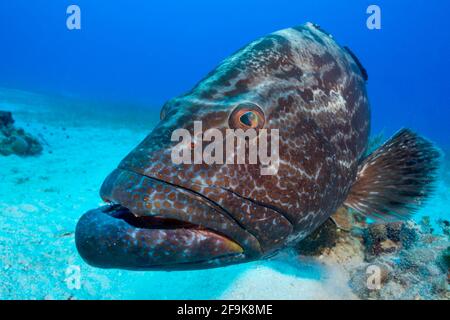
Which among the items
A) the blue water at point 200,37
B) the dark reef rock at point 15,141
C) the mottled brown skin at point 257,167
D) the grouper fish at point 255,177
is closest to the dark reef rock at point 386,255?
the grouper fish at point 255,177

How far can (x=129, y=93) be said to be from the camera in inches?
2206

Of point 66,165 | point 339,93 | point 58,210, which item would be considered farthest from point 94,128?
point 339,93

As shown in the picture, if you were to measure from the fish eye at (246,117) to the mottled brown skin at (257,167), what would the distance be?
4cm

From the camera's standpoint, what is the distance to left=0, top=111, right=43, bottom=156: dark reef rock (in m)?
9.70

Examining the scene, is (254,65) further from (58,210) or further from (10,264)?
(58,210)

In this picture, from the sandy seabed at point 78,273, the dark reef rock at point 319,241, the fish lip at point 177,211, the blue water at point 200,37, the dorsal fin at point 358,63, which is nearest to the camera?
the fish lip at point 177,211

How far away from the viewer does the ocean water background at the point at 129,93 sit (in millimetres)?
4301

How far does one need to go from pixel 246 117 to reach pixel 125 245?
1.18 meters

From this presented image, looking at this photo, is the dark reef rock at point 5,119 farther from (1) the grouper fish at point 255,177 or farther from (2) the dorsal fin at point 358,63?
(2) the dorsal fin at point 358,63

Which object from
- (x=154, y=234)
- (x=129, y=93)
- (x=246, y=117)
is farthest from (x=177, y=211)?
(x=129, y=93)

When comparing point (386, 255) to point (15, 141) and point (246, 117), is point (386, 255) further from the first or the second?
point (15, 141)

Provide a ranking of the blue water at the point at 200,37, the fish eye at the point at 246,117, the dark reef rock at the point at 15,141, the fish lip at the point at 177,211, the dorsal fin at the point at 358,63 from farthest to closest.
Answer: the blue water at the point at 200,37 → the dark reef rock at the point at 15,141 → the dorsal fin at the point at 358,63 → the fish eye at the point at 246,117 → the fish lip at the point at 177,211

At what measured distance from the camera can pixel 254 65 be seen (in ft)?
9.02
